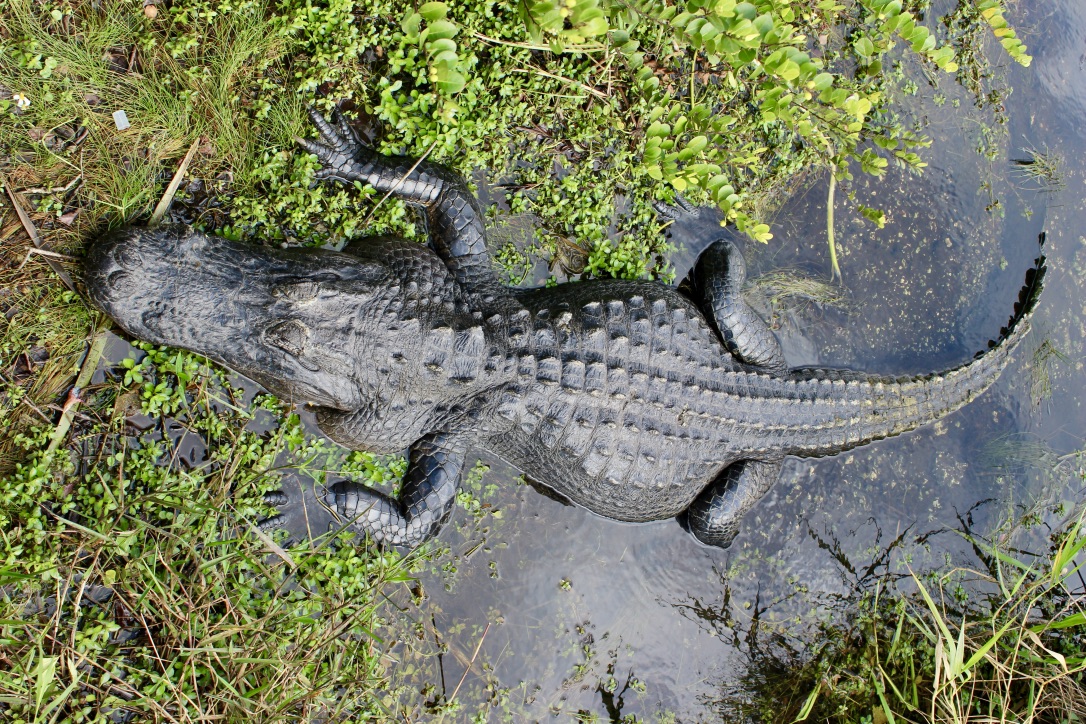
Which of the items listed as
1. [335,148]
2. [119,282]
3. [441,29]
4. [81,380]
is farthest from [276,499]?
[441,29]

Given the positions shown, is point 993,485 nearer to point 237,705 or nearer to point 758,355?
point 758,355

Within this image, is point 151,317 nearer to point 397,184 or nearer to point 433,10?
point 397,184

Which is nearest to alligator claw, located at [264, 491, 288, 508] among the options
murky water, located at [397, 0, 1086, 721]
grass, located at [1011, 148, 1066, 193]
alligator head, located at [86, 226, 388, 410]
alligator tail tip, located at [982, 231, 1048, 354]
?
alligator head, located at [86, 226, 388, 410]

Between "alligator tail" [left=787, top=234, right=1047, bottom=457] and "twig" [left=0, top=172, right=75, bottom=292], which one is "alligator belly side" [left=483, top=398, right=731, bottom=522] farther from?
"twig" [left=0, top=172, right=75, bottom=292]

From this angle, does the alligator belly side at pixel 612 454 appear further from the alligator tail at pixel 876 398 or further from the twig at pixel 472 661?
the twig at pixel 472 661

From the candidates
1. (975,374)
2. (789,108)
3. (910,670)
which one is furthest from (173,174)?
(910,670)

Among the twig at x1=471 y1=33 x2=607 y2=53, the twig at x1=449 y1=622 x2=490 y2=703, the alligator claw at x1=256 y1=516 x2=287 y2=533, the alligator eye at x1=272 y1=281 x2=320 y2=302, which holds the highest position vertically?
the twig at x1=471 y1=33 x2=607 y2=53

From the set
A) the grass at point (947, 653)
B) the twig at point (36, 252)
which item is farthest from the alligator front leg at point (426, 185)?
the grass at point (947, 653)
